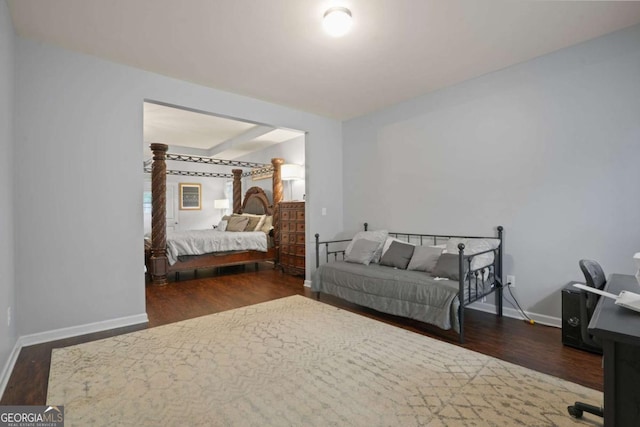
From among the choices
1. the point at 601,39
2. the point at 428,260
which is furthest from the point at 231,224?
the point at 601,39

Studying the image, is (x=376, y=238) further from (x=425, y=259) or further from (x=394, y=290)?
(x=394, y=290)

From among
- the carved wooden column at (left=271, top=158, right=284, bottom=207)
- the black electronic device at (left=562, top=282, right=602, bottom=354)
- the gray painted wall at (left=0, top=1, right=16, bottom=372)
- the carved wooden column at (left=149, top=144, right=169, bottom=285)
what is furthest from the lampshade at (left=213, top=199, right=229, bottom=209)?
the black electronic device at (left=562, top=282, right=602, bottom=354)

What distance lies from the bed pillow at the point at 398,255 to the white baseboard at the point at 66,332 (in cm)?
254

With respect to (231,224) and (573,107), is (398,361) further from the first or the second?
(231,224)

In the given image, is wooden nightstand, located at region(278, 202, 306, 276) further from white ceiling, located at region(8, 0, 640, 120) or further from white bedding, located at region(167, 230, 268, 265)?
white ceiling, located at region(8, 0, 640, 120)

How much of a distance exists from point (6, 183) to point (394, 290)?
10.1 feet

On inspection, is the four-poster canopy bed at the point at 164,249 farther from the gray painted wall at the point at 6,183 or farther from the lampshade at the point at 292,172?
the gray painted wall at the point at 6,183

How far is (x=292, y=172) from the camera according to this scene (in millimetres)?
5809

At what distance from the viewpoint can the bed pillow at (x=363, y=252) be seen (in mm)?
3525

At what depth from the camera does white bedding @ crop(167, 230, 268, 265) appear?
4695 millimetres

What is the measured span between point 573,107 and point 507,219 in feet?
3.63

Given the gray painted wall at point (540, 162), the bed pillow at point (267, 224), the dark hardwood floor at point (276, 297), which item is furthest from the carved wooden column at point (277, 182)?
the gray painted wall at point (540, 162)

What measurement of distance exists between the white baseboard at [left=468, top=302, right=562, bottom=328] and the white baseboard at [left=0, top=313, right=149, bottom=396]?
3413mm

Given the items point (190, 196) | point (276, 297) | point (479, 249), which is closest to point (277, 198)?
point (276, 297)
